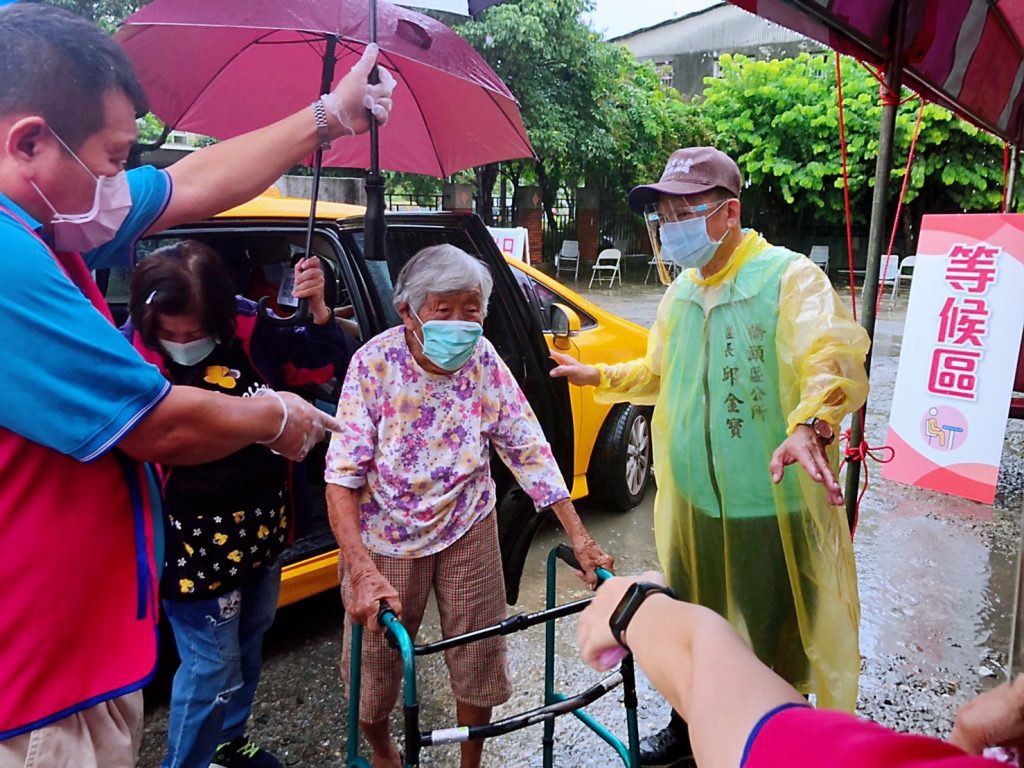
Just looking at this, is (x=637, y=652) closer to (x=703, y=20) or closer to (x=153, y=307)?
(x=153, y=307)

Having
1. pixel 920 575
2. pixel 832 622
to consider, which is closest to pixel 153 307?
pixel 832 622

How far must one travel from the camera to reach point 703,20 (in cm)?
2584

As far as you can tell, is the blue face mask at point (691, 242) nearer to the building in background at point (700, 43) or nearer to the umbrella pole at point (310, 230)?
the umbrella pole at point (310, 230)

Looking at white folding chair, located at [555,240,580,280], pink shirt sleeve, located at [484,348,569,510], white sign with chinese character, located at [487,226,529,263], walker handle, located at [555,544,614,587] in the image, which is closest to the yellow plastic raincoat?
pink shirt sleeve, located at [484,348,569,510]

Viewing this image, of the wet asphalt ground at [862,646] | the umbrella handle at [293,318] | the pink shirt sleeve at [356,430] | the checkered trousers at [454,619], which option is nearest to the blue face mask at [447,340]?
the pink shirt sleeve at [356,430]

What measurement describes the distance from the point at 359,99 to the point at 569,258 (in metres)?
16.7

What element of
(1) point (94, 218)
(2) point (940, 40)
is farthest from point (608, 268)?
(1) point (94, 218)

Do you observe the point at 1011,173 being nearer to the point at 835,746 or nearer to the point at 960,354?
the point at 960,354

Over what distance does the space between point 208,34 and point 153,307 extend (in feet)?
2.86

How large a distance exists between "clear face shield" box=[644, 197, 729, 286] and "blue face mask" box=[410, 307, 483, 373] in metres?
0.65

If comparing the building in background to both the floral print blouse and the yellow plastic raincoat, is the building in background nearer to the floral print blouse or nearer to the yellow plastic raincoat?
the yellow plastic raincoat

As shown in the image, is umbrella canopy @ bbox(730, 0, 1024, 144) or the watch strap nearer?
the watch strap

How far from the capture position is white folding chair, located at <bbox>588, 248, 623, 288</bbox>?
17.1 metres

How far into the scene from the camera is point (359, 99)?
158 cm
